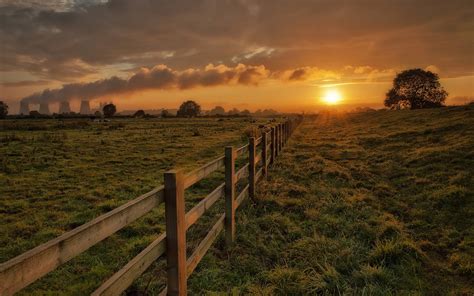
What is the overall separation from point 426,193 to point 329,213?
3.36 meters

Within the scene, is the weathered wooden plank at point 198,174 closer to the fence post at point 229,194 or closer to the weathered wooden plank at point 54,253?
the fence post at point 229,194

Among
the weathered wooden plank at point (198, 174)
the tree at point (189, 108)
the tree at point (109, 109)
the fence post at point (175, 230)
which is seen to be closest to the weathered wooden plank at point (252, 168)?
the weathered wooden plank at point (198, 174)

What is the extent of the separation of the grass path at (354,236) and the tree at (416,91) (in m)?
61.0

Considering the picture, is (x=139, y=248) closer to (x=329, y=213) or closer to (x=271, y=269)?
(x=271, y=269)

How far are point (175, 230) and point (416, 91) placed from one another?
73264 millimetres

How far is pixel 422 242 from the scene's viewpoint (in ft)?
19.2

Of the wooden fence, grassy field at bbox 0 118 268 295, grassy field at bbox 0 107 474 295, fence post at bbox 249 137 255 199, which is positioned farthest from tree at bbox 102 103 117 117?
the wooden fence

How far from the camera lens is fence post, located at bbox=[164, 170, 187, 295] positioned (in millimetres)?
3215

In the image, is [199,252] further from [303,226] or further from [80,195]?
[80,195]

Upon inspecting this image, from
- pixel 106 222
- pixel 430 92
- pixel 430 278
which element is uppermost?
pixel 430 92

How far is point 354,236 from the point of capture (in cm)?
607

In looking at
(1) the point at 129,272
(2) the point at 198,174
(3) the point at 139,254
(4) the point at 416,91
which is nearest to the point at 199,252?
(2) the point at 198,174

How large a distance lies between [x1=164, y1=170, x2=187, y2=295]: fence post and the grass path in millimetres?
1126

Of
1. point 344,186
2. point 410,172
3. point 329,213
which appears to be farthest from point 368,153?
point 329,213
